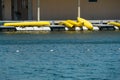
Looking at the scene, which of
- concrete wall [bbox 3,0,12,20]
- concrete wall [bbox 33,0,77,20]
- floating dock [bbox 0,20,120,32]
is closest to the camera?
floating dock [bbox 0,20,120,32]

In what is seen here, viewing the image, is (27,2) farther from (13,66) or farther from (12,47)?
(13,66)

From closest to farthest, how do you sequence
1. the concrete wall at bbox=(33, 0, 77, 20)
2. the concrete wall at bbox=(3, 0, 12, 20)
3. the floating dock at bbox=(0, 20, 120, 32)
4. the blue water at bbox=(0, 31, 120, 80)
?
the blue water at bbox=(0, 31, 120, 80), the floating dock at bbox=(0, 20, 120, 32), the concrete wall at bbox=(33, 0, 77, 20), the concrete wall at bbox=(3, 0, 12, 20)

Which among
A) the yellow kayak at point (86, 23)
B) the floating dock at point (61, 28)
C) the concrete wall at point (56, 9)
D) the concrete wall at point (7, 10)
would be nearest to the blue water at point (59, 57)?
the yellow kayak at point (86, 23)

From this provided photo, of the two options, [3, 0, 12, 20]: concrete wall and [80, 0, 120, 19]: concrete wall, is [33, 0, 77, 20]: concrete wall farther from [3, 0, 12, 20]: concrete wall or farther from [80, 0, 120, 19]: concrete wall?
[3, 0, 12, 20]: concrete wall

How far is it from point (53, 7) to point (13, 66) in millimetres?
22357

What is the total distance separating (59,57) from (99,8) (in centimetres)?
2021

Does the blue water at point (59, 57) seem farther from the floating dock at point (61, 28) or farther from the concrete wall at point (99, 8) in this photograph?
the concrete wall at point (99, 8)

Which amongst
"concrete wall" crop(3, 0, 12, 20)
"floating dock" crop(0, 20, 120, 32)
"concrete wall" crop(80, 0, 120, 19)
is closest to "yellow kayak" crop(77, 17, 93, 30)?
"floating dock" crop(0, 20, 120, 32)

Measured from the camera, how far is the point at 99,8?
44.3 meters

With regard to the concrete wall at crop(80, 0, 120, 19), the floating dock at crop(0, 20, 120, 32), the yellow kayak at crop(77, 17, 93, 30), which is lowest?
the floating dock at crop(0, 20, 120, 32)

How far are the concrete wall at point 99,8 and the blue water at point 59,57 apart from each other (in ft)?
29.7

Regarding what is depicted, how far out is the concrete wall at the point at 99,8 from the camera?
4431 centimetres

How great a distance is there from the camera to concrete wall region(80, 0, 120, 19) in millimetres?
44312

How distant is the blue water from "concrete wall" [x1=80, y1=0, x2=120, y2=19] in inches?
356
